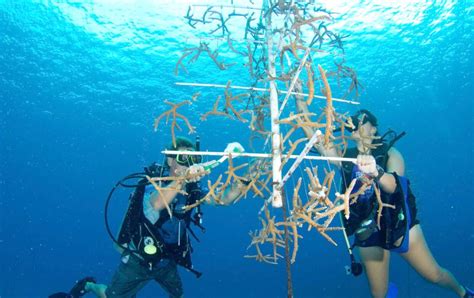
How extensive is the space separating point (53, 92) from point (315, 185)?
25.5 metres

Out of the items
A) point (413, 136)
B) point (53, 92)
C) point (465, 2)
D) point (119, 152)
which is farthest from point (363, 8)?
point (119, 152)

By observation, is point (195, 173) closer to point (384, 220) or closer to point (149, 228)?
point (149, 228)

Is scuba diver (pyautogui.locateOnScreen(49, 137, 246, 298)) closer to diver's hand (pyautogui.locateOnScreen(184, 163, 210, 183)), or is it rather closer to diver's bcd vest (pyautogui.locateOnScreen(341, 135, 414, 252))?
diver's hand (pyautogui.locateOnScreen(184, 163, 210, 183))

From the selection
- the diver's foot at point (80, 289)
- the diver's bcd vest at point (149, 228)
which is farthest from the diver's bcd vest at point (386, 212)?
the diver's foot at point (80, 289)

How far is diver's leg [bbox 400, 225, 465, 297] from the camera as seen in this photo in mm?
5828

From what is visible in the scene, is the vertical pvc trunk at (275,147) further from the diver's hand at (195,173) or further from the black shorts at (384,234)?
the black shorts at (384,234)

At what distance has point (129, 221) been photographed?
5.88 metres

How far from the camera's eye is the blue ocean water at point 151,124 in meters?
17.3

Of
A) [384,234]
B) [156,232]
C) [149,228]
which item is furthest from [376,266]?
[149,228]

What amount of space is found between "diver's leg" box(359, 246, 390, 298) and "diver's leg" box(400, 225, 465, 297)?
0.39 metres

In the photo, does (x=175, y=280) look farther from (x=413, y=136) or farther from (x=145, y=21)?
(x=413, y=136)

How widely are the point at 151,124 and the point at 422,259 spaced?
25.8m

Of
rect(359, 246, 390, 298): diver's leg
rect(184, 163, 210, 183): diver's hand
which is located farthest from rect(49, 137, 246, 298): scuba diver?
rect(359, 246, 390, 298): diver's leg

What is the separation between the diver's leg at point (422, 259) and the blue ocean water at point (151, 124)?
4098mm
